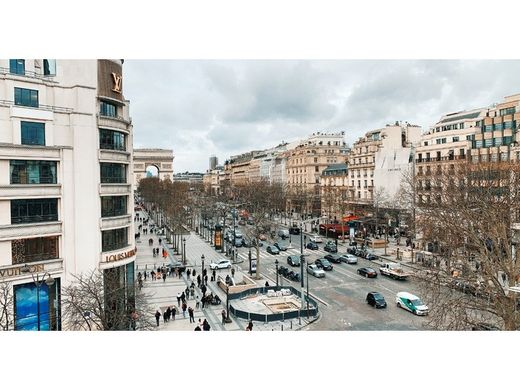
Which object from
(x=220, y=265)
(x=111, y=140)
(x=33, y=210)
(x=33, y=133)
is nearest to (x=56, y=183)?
(x=33, y=210)

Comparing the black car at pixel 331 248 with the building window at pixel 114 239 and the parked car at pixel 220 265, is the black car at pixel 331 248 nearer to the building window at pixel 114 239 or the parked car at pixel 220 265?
the parked car at pixel 220 265

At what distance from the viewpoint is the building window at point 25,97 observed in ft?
70.3

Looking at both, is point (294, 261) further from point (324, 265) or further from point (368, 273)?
point (368, 273)

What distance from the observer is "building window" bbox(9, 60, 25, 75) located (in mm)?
21438

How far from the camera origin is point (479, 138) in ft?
153

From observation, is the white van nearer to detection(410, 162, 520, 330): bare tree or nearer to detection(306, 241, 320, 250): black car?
detection(410, 162, 520, 330): bare tree

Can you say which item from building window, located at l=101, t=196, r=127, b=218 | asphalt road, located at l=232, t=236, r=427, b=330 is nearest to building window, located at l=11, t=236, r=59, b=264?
building window, located at l=101, t=196, r=127, b=218

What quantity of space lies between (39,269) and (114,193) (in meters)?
6.31

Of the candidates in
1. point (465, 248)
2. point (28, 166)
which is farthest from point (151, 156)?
point (465, 248)

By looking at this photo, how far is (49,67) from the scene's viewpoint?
23156mm

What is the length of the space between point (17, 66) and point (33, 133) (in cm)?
364

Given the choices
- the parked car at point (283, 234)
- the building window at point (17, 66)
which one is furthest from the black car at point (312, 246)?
the building window at point (17, 66)

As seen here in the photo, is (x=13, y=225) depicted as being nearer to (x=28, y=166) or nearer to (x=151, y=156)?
(x=28, y=166)

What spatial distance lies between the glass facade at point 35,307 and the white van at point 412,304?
20.1 m
